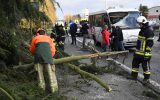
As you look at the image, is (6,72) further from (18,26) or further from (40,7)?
(40,7)

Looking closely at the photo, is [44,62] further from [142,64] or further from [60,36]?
[60,36]

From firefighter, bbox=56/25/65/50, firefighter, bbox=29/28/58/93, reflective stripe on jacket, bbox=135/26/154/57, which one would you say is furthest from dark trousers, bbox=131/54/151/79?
firefighter, bbox=56/25/65/50

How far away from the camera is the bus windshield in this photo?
22.7 meters

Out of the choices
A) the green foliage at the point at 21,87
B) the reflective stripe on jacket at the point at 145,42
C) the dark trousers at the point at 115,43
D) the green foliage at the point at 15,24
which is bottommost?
the dark trousers at the point at 115,43

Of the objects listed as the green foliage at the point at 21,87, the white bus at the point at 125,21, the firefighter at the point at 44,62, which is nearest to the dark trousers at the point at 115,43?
the white bus at the point at 125,21

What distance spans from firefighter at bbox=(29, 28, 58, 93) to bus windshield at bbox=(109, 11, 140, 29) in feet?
47.0

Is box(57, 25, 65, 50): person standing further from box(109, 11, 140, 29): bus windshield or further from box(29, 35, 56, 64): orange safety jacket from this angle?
box(29, 35, 56, 64): orange safety jacket

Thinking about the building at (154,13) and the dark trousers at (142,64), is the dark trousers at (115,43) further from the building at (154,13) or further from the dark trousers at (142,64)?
the building at (154,13)

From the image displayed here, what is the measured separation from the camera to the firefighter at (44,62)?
8586 mm

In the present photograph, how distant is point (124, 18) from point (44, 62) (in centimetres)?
1512

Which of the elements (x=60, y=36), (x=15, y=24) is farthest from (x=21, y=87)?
(x=60, y=36)

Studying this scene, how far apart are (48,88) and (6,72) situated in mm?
1009

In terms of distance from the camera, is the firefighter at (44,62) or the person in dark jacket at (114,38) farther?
the person in dark jacket at (114,38)

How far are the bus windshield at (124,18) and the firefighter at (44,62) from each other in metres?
14.3
